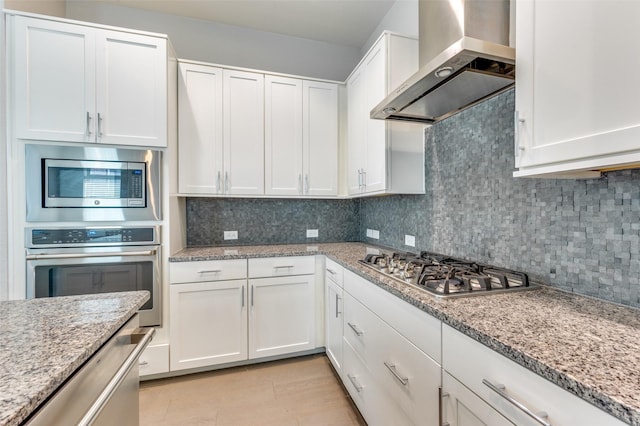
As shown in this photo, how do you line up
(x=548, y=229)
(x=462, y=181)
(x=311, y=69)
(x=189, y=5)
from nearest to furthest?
(x=548, y=229) → (x=462, y=181) → (x=189, y=5) → (x=311, y=69)

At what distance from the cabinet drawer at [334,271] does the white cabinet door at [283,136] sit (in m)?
0.73

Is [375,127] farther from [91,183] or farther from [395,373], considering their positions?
[91,183]

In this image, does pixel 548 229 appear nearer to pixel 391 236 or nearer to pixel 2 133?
pixel 391 236

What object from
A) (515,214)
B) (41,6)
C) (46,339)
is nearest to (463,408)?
(515,214)

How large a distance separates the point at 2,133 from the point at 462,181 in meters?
2.88

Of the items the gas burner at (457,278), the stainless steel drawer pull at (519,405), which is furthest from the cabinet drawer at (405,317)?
the stainless steel drawer pull at (519,405)

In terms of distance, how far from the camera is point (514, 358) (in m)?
0.70

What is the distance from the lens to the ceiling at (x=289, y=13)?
7.86 feet

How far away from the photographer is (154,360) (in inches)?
80.0

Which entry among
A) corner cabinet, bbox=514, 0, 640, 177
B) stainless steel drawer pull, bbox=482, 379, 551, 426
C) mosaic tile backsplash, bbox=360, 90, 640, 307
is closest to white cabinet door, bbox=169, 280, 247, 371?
mosaic tile backsplash, bbox=360, 90, 640, 307

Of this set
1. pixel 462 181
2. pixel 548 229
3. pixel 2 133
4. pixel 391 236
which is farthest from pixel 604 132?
pixel 2 133

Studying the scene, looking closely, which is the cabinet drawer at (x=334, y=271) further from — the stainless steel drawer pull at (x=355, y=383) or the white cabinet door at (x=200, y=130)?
the white cabinet door at (x=200, y=130)

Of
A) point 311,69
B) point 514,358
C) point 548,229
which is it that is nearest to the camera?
point 514,358

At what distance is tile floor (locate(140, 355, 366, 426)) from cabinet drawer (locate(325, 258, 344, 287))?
75cm
